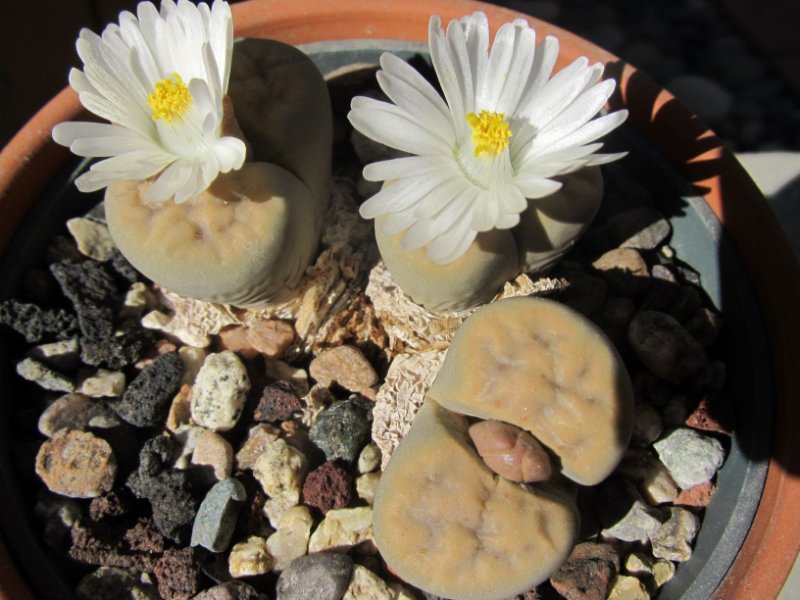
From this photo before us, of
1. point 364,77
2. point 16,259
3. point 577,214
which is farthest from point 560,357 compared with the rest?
point 16,259

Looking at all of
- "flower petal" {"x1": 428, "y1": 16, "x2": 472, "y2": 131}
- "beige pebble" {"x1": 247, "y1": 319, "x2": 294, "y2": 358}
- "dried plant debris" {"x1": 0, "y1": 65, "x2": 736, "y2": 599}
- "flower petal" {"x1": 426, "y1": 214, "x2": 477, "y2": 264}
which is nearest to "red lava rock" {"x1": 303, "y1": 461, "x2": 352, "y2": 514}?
"dried plant debris" {"x1": 0, "y1": 65, "x2": 736, "y2": 599}

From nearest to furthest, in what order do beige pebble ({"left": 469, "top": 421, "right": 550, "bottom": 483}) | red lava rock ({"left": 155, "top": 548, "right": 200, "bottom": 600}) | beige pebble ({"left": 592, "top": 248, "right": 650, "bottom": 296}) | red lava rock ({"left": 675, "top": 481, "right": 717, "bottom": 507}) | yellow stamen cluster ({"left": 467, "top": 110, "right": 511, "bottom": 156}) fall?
beige pebble ({"left": 469, "top": 421, "right": 550, "bottom": 483}) → yellow stamen cluster ({"left": 467, "top": 110, "right": 511, "bottom": 156}) → red lava rock ({"left": 155, "top": 548, "right": 200, "bottom": 600}) → red lava rock ({"left": 675, "top": 481, "right": 717, "bottom": 507}) → beige pebble ({"left": 592, "top": 248, "right": 650, "bottom": 296})

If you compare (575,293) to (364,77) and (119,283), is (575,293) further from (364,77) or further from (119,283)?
(119,283)

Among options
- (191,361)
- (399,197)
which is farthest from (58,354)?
(399,197)

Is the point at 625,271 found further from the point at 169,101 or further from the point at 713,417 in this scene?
the point at 169,101

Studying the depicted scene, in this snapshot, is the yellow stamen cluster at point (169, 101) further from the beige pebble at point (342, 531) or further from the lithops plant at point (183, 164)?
the beige pebble at point (342, 531)

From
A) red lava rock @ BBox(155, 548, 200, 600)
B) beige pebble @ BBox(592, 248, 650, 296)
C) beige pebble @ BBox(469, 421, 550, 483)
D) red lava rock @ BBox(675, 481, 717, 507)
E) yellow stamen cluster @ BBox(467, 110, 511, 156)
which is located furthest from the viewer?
beige pebble @ BBox(592, 248, 650, 296)

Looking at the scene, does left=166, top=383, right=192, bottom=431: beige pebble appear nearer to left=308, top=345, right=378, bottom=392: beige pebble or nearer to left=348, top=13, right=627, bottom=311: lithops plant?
left=308, top=345, right=378, bottom=392: beige pebble
